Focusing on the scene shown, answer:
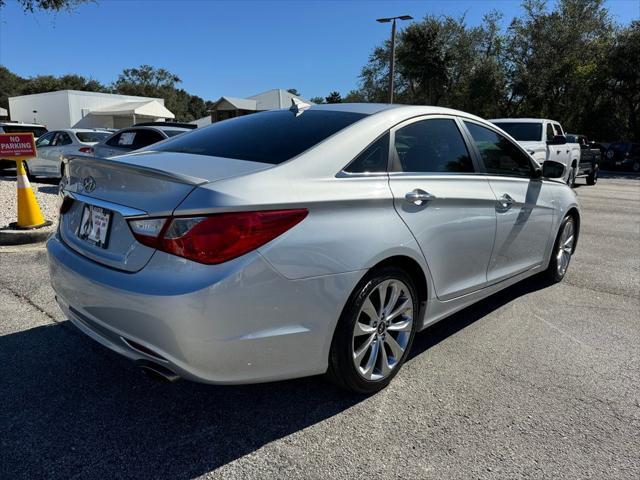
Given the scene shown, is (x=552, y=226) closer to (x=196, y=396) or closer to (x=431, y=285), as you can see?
(x=431, y=285)

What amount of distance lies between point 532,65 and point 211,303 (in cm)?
3352

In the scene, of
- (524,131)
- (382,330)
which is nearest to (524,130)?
(524,131)

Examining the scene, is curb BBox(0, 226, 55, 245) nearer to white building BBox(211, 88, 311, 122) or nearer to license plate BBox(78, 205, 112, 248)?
license plate BBox(78, 205, 112, 248)

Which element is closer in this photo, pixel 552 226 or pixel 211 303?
pixel 211 303

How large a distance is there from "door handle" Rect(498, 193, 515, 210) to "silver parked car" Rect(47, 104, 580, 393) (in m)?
0.17

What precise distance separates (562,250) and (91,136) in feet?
40.8

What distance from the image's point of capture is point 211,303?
207 cm

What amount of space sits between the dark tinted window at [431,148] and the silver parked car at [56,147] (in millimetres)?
11386

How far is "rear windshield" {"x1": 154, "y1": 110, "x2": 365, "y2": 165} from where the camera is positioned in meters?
2.69

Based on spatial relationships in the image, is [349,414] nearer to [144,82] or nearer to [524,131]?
[524,131]

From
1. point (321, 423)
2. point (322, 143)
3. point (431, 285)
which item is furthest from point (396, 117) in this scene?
point (321, 423)

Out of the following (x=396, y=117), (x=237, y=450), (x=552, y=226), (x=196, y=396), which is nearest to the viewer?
(x=237, y=450)

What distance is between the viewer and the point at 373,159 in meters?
2.80

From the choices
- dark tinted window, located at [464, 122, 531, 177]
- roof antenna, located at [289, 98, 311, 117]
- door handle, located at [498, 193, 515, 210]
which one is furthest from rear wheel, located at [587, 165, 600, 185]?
roof antenna, located at [289, 98, 311, 117]
